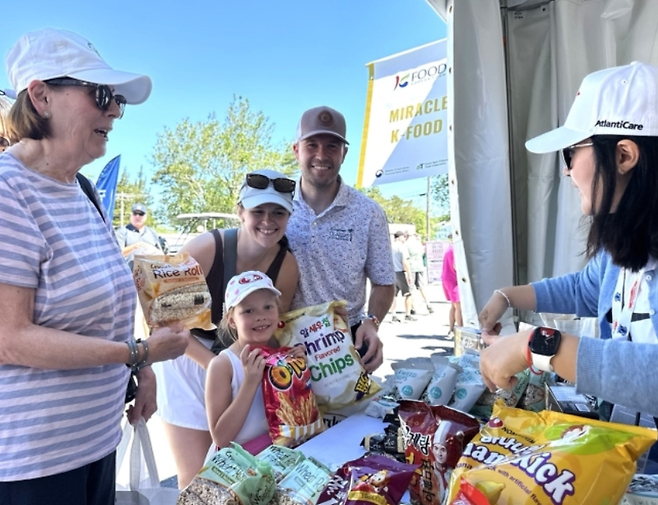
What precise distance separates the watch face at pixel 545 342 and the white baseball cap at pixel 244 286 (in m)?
1.02

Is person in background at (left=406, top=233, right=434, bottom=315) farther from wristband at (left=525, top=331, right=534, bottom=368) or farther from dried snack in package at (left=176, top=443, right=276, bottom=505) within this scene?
dried snack in package at (left=176, top=443, right=276, bottom=505)

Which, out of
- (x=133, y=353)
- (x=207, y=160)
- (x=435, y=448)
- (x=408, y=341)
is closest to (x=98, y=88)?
(x=133, y=353)

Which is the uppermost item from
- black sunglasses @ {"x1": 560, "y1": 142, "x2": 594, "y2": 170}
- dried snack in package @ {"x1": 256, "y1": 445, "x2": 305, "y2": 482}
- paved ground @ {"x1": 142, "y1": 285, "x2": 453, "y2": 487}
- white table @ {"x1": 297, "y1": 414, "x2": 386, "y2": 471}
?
black sunglasses @ {"x1": 560, "y1": 142, "x2": 594, "y2": 170}

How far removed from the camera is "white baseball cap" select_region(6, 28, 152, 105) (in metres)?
1.27

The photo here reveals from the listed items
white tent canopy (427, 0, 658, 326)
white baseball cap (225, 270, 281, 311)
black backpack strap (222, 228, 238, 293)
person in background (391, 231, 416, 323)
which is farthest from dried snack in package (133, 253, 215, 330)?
person in background (391, 231, 416, 323)

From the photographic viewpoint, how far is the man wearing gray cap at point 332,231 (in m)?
2.23

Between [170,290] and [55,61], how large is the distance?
731mm

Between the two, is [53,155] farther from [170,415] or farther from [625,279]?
[625,279]

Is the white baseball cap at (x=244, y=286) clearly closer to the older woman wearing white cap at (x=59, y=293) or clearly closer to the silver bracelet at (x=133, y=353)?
the older woman wearing white cap at (x=59, y=293)

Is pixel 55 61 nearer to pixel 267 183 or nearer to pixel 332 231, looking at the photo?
pixel 267 183

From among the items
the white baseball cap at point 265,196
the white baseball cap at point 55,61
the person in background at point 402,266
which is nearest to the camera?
the white baseball cap at point 55,61

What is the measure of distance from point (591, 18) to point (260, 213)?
2.12m

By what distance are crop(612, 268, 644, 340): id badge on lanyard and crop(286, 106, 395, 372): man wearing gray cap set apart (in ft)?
3.45

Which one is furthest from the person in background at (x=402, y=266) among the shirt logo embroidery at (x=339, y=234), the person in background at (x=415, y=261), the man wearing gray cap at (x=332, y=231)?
the shirt logo embroidery at (x=339, y=234)
